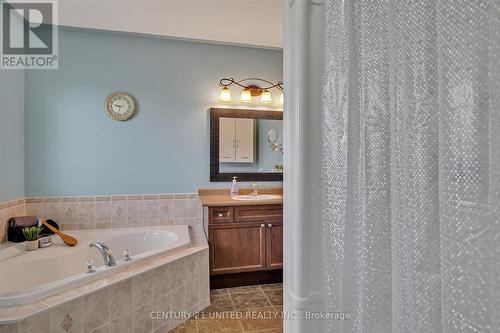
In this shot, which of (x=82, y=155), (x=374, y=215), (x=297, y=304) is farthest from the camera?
(x=82, y=155)

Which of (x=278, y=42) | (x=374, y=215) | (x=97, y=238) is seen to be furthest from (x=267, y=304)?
(x=278, y=42)

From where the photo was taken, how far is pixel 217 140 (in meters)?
3.10

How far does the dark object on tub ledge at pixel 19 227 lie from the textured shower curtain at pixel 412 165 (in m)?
2.76

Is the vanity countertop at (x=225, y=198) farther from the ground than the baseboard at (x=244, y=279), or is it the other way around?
the vanity countertop at (x=225, y=198)

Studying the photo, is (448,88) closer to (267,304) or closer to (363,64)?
(363,64)

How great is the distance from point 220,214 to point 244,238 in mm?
355

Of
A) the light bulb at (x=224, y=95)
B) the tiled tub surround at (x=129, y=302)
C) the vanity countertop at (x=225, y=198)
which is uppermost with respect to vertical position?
the light bulb at (x=224, y=95)

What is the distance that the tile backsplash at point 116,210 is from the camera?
270 cm

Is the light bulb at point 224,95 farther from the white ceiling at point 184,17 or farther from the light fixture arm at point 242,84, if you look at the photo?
the white ceiling at point 184,17

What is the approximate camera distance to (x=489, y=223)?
0.36m

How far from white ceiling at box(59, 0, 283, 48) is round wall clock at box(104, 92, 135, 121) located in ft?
2.28

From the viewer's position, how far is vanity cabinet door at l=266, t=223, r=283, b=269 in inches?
108

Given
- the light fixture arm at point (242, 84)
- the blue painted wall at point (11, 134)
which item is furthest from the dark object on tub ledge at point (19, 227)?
the light fixture arm at point (242, 84)

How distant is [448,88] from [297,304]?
612mm
